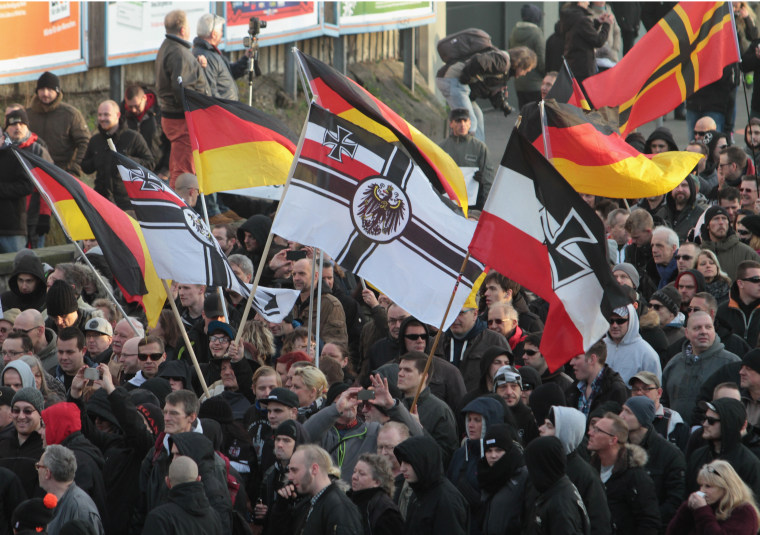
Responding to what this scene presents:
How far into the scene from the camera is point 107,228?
10898 millimetres

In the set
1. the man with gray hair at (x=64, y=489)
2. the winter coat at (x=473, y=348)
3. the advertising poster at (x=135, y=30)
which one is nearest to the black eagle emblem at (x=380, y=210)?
the winter coat at (x=473, y=348)

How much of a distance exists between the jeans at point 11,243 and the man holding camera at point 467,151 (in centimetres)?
482

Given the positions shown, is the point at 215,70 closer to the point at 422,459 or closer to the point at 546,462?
the point at 422,459

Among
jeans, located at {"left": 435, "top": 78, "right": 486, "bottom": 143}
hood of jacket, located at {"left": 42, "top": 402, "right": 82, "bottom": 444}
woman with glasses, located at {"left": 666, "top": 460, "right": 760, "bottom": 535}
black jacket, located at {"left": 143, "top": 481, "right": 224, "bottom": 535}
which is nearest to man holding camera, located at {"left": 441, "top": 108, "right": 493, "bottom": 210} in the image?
jeans, located at {"left": 435, "top": 78, "right": 486, "bottom": 143}

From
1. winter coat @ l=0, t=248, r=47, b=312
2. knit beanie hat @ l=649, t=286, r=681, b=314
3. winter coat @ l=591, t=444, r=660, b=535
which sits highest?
knit beanie hat @ l=649, t=286, r=681, b=314

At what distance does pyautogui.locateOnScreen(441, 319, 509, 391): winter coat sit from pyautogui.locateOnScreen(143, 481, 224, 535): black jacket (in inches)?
135

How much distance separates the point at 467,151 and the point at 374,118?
584cm

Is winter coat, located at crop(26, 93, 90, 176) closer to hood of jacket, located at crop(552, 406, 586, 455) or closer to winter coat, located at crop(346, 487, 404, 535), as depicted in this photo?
winter coat, located at crop(346, 487, 404, 535)

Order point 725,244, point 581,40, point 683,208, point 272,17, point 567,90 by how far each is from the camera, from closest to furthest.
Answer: point 725,244
point 567,90
point 683,208
point 581,40
point 272,17

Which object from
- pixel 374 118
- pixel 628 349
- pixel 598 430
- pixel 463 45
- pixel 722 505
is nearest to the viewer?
pixel 722 505

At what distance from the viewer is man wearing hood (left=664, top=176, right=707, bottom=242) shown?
1447 centimetres

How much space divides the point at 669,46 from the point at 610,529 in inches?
276

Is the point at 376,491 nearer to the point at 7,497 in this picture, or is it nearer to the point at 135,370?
the point at 7,497

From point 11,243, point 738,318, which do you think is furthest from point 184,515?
point 11,243
